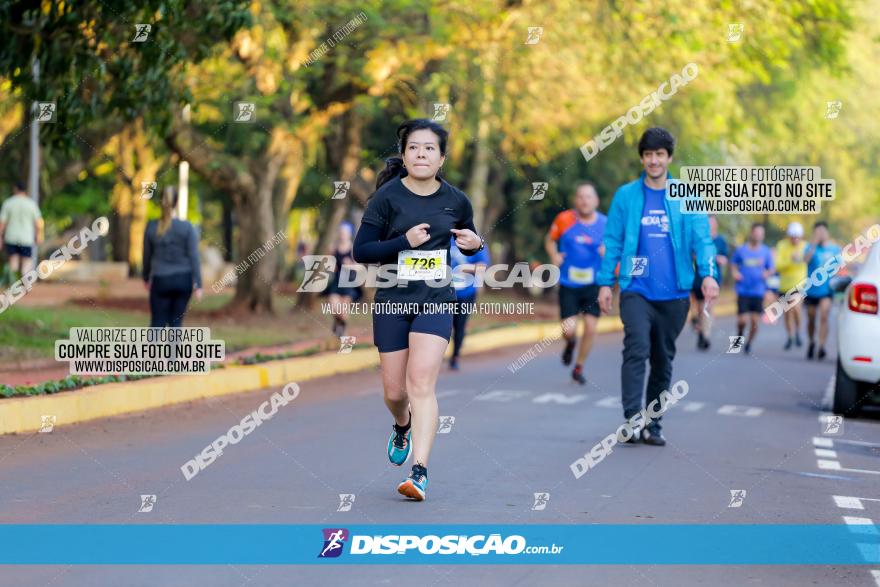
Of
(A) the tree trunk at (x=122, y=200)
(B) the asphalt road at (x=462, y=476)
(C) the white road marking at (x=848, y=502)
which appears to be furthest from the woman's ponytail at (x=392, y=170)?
(A) the tree trunk at (x=122, y=200)

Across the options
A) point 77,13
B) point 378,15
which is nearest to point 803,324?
point 378,15

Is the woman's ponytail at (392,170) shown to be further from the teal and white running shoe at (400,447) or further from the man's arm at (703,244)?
the man's arm at (703,244)

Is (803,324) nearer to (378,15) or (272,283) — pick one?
(272,283)

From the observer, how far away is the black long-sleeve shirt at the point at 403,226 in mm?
8156

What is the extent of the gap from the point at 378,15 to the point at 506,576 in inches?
612

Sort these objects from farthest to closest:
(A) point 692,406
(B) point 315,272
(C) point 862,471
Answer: (B) point 315,272 < (A) point 692,406 < (C) point 862,471

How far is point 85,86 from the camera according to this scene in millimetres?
17234

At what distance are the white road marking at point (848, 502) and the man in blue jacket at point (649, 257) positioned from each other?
2.26 m

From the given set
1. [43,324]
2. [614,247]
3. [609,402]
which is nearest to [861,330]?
[609,402]

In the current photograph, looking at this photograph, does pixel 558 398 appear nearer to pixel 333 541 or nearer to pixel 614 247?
pixel 614 247

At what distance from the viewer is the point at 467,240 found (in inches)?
318

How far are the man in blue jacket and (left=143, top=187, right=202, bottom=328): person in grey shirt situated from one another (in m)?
5.20

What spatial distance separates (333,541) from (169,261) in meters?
8.32

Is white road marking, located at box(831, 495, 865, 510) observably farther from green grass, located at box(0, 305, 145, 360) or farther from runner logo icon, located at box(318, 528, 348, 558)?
green grass, located at box(0, 305, 145, 360)
